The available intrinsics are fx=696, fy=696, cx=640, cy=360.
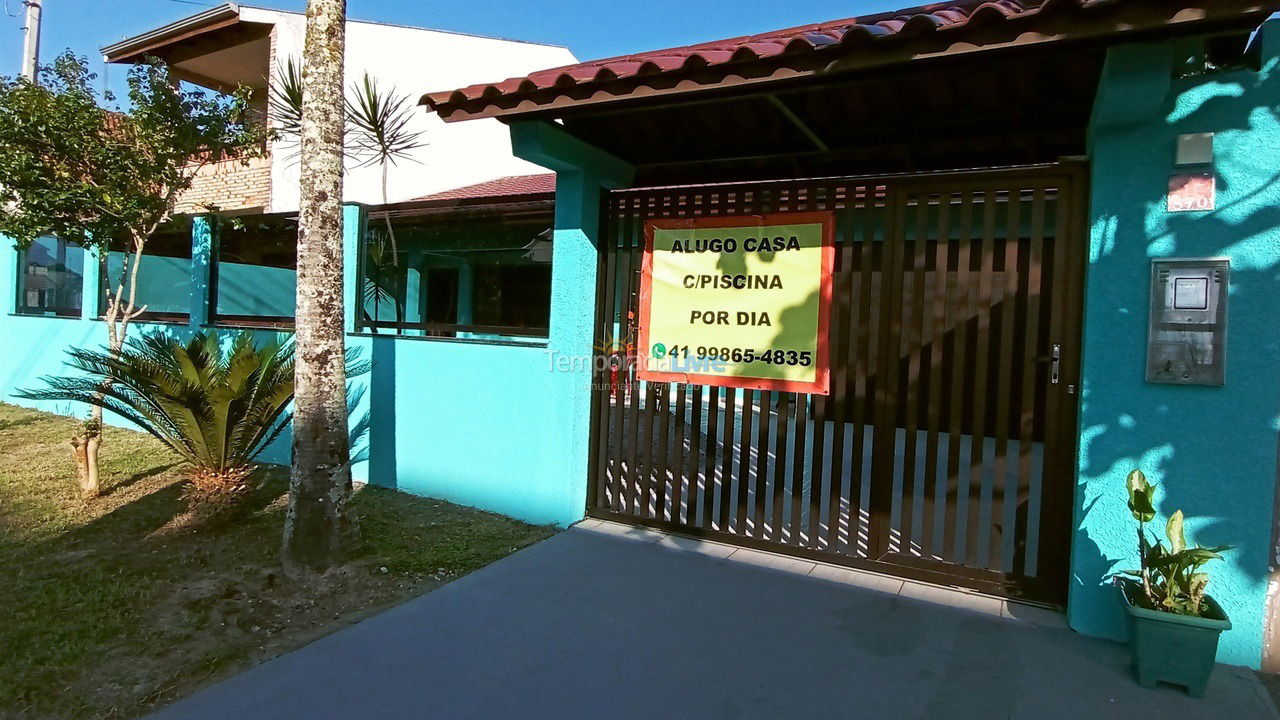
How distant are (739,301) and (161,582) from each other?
381cm

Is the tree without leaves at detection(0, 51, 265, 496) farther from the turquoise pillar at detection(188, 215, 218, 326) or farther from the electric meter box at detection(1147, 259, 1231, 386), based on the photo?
the electric meter box at detection(1147, 259, 1231, 386)

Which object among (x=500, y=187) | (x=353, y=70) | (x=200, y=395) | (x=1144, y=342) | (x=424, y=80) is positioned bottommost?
(x=200, y=395)

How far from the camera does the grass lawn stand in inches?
117

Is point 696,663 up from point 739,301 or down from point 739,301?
down

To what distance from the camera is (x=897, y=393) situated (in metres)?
4.02

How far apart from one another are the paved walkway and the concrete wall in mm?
9026

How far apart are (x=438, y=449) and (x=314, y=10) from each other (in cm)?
328

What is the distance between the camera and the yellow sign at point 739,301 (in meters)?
4.32

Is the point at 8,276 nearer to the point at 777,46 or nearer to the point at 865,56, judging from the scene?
the point at 777,46

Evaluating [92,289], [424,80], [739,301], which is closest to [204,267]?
[92,289]

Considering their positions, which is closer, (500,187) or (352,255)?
(352,255)

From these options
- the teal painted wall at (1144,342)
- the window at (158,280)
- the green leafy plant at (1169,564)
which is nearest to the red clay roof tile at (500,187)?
the window at (158,280)

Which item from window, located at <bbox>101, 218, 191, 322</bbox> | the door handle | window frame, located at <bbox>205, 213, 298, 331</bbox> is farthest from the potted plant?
window, located at <bbox>101, 218, 191, 322</bbox>

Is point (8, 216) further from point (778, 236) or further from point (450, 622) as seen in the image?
point (778, 236)
